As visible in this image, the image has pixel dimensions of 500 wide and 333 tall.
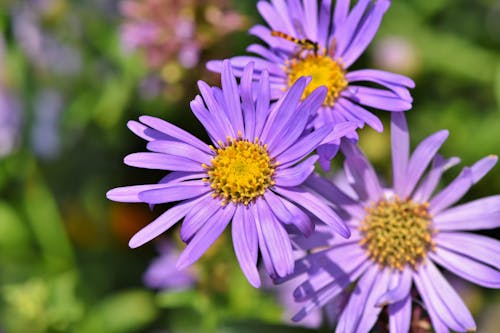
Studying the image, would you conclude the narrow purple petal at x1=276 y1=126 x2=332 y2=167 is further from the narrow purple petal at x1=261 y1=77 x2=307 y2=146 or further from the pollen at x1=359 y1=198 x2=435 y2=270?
the pollen at x1=359 y1=198 x2=435 y2=270

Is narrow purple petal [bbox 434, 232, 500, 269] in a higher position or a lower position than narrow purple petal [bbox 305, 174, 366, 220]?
lower

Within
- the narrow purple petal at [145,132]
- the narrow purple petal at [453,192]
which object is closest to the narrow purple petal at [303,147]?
the narrow purple petal at [145,132]

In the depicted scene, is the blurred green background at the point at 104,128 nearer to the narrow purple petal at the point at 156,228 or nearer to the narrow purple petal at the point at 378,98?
the narrow purple petal at the point at 378,98

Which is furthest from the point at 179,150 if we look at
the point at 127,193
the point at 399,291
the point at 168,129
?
the point at 399,291

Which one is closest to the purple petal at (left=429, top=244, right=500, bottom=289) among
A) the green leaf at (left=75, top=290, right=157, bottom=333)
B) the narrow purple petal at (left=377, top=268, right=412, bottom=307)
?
the narrow purple petal at (left=377, top=268, right=412, bottom=307)

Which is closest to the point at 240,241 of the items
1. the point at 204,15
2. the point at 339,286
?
the point at 339,286

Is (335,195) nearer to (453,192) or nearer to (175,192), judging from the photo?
(453,192)

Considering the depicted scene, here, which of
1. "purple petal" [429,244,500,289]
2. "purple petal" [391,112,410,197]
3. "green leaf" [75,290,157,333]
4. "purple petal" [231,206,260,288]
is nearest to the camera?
"purple petal" [231,206,260,288]
